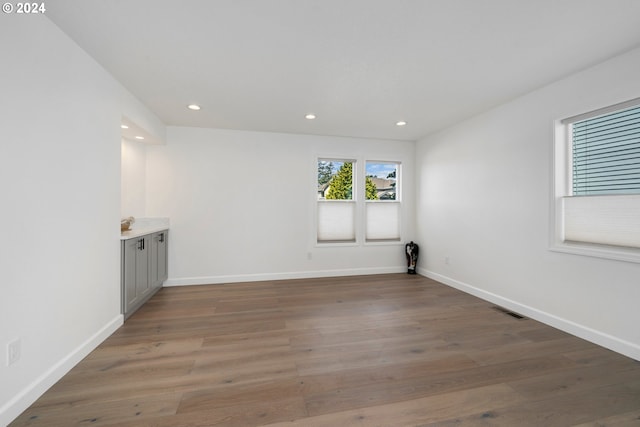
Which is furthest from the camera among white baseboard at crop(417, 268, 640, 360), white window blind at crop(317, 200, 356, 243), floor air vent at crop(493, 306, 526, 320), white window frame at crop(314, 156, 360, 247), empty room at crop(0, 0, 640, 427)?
white window blind at crop(317, 200, 356, 243)

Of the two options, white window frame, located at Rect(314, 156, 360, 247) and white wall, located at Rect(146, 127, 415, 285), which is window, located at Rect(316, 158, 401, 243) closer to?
white window frame, located at Rect(314, 156, 360, 247)

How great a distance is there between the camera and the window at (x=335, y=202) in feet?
16.0

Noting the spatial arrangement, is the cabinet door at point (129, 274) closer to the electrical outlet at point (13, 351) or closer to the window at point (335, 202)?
the electrical outlet at point (13, 351)

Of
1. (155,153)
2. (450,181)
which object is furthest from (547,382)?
(155,153)

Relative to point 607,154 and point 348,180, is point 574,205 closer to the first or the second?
point 607,154

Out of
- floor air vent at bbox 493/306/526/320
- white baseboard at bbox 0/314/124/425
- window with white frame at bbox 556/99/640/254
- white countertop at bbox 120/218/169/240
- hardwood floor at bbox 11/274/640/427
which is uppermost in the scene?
window with white frame at bbox 556/99/640/254

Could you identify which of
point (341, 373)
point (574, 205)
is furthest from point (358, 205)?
point (341, 373)

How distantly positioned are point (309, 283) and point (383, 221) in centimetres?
192

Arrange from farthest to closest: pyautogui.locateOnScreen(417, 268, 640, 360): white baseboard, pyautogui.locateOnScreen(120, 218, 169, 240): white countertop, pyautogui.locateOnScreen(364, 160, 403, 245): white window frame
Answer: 1. pyautogui.locateOnScreen(364, 160, 403, 245): white window frame
2. pyautogui.locateOnScreen(120, 218, 169, 240): white countertop
3. pyautogui.locateOnScreen(417, 268, 640, 360): white baseboard

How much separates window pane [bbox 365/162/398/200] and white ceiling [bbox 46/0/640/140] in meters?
1.82

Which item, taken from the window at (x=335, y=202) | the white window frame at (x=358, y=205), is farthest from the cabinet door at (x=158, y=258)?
the window at (x=335, y=202)

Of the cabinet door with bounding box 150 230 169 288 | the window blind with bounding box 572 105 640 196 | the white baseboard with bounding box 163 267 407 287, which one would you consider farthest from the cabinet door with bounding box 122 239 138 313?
the window blind with bounding box 572 105 640 196

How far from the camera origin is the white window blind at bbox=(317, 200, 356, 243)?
192 inches

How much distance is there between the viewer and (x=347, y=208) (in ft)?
16.3
